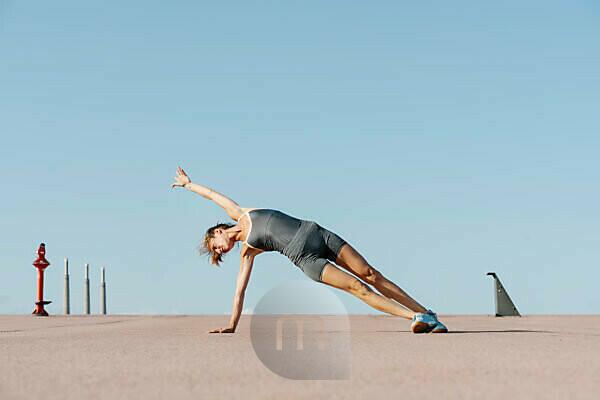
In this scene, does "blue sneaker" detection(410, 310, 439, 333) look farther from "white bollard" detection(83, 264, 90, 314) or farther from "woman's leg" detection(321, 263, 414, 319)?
"white bollard" detection(83, 264, 90, 314)

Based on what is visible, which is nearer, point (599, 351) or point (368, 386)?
point (368, 386)

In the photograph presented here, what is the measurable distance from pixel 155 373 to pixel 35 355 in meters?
1.91

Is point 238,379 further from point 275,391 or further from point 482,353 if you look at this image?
point 482,353

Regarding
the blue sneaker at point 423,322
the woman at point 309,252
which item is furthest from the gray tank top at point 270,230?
the blue sneaker at point 423,322

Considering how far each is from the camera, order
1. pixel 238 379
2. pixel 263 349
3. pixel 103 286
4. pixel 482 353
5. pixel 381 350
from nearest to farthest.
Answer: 1. pixel 238 379
2. pixel 263 349
3. pixel 482 353
4. pixel 381 350
5. pixel 103 286

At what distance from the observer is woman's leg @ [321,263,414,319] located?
25.4ft

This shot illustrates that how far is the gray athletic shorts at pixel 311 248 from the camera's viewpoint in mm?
7895

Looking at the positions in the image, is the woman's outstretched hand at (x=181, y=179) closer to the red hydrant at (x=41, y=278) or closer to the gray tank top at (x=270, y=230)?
the gray tank top at (x=270, y=230)

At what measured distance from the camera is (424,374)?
4512 mm

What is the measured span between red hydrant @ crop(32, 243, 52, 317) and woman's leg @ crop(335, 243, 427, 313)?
11.6 metres

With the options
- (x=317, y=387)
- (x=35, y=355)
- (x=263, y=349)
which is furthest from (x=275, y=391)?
(x=35, y=355)

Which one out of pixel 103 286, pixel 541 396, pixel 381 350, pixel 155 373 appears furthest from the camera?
pixel 103 286

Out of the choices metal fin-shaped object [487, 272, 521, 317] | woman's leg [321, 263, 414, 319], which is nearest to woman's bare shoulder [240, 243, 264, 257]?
woman's leg [321, 263, 414, 319]

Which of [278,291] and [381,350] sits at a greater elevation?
[278,291]
